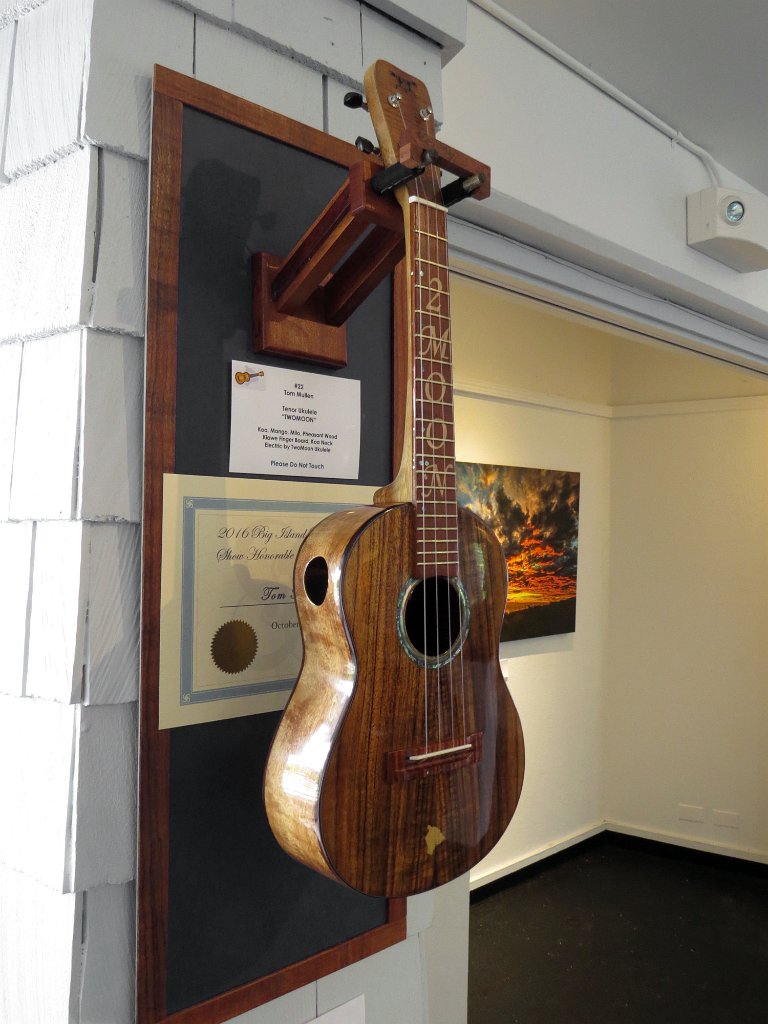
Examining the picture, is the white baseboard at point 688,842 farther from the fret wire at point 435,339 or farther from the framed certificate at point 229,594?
the fret wire at point 435,339

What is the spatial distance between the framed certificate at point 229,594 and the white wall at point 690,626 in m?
3.33

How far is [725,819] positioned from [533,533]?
1.64m

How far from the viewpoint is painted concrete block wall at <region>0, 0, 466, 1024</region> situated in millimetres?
827

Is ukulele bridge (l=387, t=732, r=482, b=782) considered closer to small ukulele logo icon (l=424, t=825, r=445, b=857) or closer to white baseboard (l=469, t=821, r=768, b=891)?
small ukulele logo icon (l=424, t=825, r=445, b=857)

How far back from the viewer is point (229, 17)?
0.96 meters

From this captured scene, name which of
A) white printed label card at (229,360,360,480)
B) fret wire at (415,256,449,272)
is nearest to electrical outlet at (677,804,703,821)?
white printed label card at (229,360,360,480)

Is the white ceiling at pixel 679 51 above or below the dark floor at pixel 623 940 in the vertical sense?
above

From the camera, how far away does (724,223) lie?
212 centimetres

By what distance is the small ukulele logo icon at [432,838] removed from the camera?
80 cm

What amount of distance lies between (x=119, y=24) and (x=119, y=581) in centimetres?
58

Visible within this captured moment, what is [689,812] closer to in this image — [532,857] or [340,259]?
[532,857]

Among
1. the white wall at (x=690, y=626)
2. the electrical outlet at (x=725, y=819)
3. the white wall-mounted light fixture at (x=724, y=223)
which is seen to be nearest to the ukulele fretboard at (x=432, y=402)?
the white wall-mounted light fixture at (x=724, y=223)

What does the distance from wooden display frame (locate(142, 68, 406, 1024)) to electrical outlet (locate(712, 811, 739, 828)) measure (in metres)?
3.50

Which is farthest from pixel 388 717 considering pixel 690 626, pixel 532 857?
pixel 690 626
